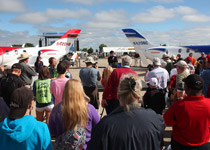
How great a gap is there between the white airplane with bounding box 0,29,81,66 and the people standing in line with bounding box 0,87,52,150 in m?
13.6

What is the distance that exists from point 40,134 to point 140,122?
939mm

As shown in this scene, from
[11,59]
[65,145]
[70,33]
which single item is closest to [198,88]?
[65,145]

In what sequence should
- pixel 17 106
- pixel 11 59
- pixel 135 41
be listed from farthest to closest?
pixel 135 41, pixel 11 59, pixel 17 106

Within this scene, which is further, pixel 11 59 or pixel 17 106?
pixel 11 59

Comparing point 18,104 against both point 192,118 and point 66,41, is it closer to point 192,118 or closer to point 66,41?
point 192,118

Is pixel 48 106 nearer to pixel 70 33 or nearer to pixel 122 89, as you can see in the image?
pixel 122 89

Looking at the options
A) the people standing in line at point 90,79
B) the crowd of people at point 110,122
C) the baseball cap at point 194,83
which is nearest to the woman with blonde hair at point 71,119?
the crowd of people at point 110,122

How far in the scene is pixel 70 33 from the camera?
834 inches

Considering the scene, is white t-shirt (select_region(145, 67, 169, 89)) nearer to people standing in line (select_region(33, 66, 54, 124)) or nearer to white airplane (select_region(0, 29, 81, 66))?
people standing in line (select_region(33, 66, 54, 124))

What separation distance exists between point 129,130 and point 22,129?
3.12 feet

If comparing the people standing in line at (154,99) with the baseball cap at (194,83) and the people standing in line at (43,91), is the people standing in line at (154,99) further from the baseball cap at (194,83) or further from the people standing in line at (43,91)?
the people standing in line at (43,91)

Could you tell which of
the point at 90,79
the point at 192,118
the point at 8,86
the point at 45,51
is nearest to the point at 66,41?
the point at 45,51

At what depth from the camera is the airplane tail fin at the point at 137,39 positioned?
20.2m

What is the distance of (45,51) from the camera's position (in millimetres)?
18891
